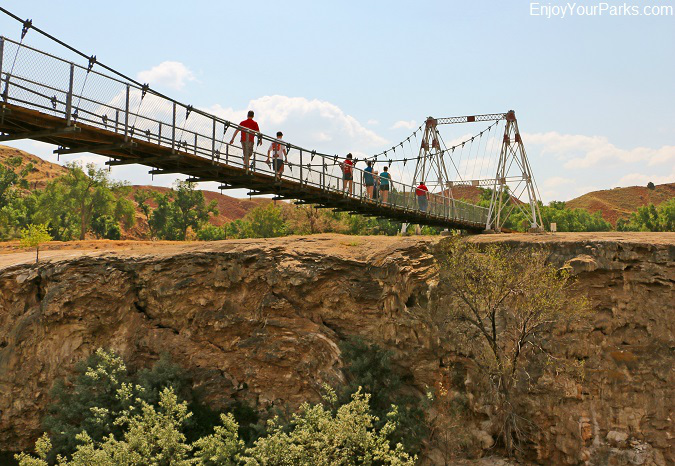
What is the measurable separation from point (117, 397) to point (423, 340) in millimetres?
12220

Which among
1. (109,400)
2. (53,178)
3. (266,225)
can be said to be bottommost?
(109,400)

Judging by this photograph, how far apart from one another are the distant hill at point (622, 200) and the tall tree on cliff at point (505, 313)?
89.3 m

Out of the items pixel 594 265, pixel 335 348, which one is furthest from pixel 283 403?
pixel 594 265

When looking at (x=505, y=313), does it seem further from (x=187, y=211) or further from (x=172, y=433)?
(x=187, y=211)

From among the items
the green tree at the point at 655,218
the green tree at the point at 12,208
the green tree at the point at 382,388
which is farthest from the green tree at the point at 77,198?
the green tree at the point at 655,218

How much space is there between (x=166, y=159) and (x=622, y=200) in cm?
11245

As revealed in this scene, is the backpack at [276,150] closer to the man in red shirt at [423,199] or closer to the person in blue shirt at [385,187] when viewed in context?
the person in blue shirt at [385,187]

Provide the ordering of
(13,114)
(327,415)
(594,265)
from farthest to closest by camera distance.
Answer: (594,265) → (327,415) → (13,114)

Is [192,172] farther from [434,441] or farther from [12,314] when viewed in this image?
[12,314]

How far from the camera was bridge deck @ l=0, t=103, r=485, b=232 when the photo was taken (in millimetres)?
11289

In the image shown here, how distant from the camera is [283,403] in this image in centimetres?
2298

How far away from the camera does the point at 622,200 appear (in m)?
108

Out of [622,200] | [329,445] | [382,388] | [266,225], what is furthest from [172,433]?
[622,200]

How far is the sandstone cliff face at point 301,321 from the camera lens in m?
20.3
